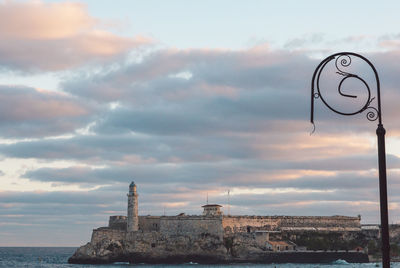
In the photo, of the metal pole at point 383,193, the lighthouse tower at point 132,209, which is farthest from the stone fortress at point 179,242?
the metal pole at point 383,193

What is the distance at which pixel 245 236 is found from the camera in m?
112

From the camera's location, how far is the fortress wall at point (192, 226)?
11181cm

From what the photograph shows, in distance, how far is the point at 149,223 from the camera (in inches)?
4596

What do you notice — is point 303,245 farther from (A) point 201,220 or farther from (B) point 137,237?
(B) point 137,237

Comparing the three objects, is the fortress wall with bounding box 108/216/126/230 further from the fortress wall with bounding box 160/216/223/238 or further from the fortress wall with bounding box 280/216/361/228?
the fortress wall with bounding box 280/216/361/228

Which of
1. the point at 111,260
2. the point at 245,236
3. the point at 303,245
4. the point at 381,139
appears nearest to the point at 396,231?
the point at 303,245

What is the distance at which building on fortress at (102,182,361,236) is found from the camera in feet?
369

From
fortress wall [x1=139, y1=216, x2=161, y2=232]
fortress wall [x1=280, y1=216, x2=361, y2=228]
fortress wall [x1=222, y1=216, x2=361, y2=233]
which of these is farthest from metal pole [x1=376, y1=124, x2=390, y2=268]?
fortress wall [x1=280, y1=216, x2=361, y2=228]

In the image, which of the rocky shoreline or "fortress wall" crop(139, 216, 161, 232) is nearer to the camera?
the rocky shoreline

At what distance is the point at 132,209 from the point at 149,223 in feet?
16.9

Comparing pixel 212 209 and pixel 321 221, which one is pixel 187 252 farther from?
pixel 321 221

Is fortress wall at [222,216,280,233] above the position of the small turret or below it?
below

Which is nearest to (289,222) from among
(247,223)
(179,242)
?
(247,223)

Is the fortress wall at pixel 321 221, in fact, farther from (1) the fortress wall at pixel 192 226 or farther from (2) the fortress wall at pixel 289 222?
(1) the fortress wall at pixel 192 226
